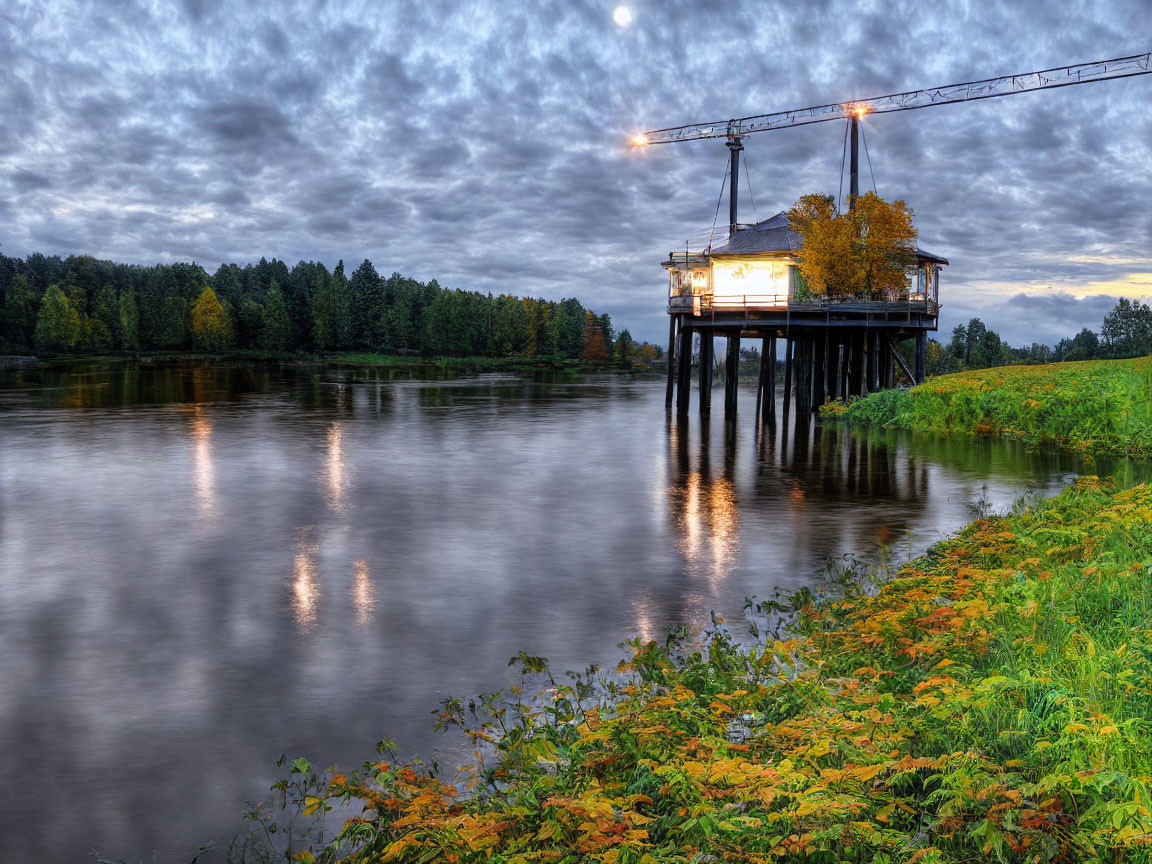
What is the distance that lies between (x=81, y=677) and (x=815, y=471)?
20114 millimetres

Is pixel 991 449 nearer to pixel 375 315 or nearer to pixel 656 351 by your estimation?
pixel 375 315

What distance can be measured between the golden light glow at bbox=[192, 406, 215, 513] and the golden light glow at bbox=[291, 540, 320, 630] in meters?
5.03

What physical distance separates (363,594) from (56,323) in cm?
13174

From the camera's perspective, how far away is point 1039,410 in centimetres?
3042

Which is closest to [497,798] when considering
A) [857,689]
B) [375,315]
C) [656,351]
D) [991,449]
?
[857,689]

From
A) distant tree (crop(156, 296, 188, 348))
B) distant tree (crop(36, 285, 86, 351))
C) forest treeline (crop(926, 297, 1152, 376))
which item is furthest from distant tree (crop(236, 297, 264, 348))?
forest treeline (crop(926, 297, 1152, 376))

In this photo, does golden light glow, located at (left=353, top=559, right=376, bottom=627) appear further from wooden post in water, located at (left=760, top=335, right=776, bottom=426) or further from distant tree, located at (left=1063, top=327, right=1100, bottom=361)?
distant tree, located at (left=1063, top=327, right=1100, bottom=361)

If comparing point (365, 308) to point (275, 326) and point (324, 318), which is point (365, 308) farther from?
point (275, 326)

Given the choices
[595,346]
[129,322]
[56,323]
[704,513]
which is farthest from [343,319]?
[704,513]

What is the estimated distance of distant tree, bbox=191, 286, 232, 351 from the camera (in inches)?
5325

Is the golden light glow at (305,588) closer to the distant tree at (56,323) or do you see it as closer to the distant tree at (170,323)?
the distant tree at (56,323)

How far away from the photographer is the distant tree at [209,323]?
135m

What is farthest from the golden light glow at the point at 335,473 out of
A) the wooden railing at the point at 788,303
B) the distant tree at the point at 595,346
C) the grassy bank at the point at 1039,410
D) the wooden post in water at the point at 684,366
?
the distant tree at the point at 595,346

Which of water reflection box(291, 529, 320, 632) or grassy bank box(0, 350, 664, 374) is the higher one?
grassy bank box(0, 350, 664, 374)
